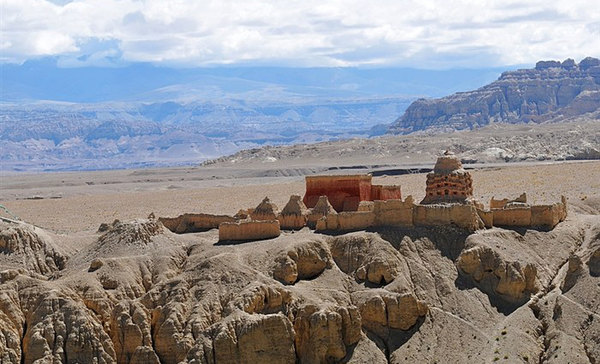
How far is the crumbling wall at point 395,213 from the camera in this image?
2195 inches

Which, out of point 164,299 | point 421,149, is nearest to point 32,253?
point 164,299

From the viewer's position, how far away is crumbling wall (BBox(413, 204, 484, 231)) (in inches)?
2181

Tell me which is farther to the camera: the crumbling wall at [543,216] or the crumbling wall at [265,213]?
the crumbling wall at [265,213]

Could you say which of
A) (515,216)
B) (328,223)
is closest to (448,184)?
(515,216)

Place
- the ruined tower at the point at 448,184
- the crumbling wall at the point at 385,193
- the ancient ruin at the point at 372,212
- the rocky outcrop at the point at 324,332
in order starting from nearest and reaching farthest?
the rocky outcrop at the point at 324,332 < the ancient ruin at the point at 372,212 < the ruined tower at the point at 448,184 < the crumbling wall at the point at 385,193

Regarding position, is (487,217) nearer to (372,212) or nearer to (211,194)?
(372,212)

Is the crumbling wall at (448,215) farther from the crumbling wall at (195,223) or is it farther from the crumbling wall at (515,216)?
the crumbling wall at (195,223)

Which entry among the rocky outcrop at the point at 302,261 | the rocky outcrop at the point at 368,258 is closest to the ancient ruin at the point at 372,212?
the rocky outcrop at the point at 368,258

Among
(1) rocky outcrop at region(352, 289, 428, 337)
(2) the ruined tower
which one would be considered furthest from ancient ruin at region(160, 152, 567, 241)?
(1) rocky outcrop at region(352, 289, 428, 337)

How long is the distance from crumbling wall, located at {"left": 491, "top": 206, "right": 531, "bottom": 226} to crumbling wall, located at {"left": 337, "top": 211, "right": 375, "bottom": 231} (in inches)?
240

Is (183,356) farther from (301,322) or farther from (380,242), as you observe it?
(380,242)

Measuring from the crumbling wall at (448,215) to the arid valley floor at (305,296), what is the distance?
22.0 inches

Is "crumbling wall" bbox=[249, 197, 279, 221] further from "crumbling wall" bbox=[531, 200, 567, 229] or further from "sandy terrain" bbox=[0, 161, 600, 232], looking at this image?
"sandy terrain" bbox=[0, 161, 600, 232]

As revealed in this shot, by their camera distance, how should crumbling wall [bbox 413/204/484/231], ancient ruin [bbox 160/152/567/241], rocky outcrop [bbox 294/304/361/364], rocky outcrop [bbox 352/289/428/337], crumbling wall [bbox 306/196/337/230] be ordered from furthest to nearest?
crumbling wall [bbox 306/196/337/230]
ancient ruin [bbox 160/152/567/241]
crumbling wall [bbox 413/204/484/231]
rocky outcrop [bbox 352/289/428/337]
rocky outcrop [bbox 294/304/361/364]
